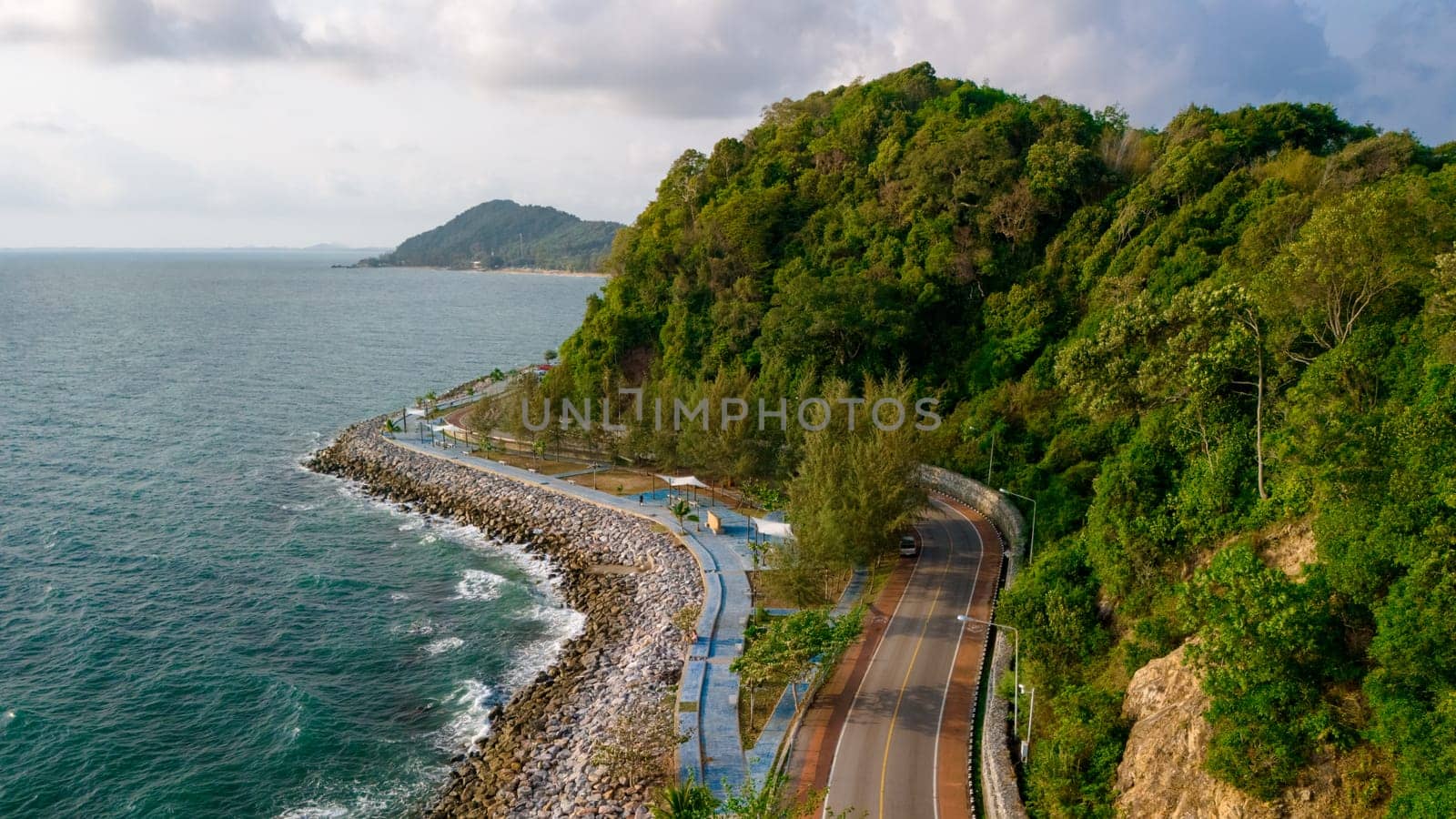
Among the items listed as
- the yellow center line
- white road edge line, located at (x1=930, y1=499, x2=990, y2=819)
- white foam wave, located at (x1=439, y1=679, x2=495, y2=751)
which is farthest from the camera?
white foam wave, located at (x1=439, y1=679, x2=495, y2=751)

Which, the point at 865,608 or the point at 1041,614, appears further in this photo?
the point at 865,608

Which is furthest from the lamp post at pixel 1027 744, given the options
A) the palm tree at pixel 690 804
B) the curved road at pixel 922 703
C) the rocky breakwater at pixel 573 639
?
the rocky breakwater at pixel 573 639

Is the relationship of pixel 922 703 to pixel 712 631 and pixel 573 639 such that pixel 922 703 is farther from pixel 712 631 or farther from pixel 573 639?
pixel 573 639

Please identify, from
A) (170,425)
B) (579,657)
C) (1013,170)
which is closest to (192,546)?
(579,657)

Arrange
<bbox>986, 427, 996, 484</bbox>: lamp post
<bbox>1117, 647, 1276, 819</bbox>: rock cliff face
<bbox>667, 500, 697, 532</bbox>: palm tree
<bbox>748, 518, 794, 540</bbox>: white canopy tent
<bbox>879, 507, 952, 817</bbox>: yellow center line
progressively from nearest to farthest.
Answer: <bbox>1117, 647, 1276, 819</bbox>: rock cliff face → <bbox>879, 507, 952, 817</bbox>: yellow center line → <bbox>748, 518, 794, 540</bbox>: white canopy tent → <bbox>667, 500, 697, 532</bbox>: palm tree → <bbox>986, 427, 996, 484</bbox>: lamp post

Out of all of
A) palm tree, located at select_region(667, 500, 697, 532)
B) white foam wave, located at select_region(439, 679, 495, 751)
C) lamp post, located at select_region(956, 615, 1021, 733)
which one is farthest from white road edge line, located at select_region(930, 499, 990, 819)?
white foam wave, located at select_region(439, 679, 495, 751)

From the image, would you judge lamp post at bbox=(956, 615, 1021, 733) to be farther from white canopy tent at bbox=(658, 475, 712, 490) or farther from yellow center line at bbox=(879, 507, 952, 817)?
white canopy tent at bbox=(658, 475, 712, 490)

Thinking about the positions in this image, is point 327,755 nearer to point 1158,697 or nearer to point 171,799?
point 171,799
